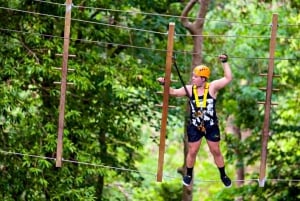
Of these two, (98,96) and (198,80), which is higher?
(198,80)

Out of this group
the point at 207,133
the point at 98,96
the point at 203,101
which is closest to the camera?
the point at 203,101

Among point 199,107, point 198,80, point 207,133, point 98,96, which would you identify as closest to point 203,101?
point 199,107

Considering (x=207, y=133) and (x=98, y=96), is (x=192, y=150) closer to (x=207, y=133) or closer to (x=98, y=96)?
(x=207, y=133)

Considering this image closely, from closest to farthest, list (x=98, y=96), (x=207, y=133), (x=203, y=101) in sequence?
(x=203, y=101)
(x=207, y=133)
(x=98, y=96)

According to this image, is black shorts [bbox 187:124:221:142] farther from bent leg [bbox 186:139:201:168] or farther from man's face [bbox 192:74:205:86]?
man's face [bbox 192:74:205:86]

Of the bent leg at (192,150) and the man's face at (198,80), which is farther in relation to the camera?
the bent leg at (192,150)

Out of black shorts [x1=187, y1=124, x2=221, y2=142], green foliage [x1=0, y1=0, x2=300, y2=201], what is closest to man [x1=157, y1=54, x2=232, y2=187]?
black shorts [x1=187, y1=124, x2=221, y2=142]

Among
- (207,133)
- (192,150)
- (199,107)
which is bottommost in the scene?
(192,150)

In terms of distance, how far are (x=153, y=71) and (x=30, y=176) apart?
199cm

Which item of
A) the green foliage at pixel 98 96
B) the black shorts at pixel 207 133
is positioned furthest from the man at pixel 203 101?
the green foliage at pixel 98 96

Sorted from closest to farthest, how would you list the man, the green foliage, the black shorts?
1. the man
2. the black shorts
3. the green foliage

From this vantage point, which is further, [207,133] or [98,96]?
[98,96]

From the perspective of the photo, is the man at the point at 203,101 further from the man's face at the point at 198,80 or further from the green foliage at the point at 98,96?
the green foliage at the point at 98,96

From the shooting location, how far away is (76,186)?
788cm
